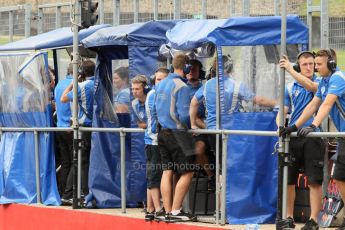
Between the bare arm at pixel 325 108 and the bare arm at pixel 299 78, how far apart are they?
45cm

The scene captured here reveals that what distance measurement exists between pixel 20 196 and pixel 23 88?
1.59m

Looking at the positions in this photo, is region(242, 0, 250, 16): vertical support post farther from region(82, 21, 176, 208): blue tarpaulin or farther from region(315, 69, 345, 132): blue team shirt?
region(315, 69, 345, 132): blue team shirt

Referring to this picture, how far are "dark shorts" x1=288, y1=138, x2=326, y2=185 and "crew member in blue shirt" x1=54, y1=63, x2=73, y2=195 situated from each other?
14.9 ft

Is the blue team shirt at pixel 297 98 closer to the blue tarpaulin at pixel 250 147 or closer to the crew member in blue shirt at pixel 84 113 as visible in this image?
the blue tarpaulin at pixel 250 147

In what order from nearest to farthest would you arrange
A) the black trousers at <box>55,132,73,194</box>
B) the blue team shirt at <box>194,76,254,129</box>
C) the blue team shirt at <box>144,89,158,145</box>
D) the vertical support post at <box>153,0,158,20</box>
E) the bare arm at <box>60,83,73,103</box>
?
the blue team shirt at <box>194,76,254,129</box>, the blue team shirt at <box>144,89,158,145</box>, the bare arm at <box>60,83,73,103</box>, the black trousers at <box>55,132,73,194</box>, the vertical support post at <box>153,0,158,20</box>

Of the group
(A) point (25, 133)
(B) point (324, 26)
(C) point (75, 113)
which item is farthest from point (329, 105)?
(A) point (25, 133)

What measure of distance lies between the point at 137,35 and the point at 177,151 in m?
2.23

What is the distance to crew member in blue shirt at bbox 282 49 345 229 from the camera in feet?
35.3

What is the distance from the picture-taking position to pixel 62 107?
15.4 metres

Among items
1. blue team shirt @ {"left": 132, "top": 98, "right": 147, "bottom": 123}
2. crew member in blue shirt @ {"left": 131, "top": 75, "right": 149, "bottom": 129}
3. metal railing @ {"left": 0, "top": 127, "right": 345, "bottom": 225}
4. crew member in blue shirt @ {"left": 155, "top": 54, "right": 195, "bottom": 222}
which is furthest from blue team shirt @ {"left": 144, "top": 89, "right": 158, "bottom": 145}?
blue team shirt @ {"left": 132, "top": 98, "right": 147, "bottom": 123}

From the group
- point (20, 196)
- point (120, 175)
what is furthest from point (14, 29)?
point (120, 175)

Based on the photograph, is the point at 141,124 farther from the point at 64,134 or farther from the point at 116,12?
the point at 116,12

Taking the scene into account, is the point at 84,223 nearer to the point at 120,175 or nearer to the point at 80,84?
the point at 120,175

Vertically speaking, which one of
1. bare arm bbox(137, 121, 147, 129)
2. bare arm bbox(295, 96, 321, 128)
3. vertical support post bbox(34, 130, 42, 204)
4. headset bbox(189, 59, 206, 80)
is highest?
headset bbox(189, 59, 206, 80)
